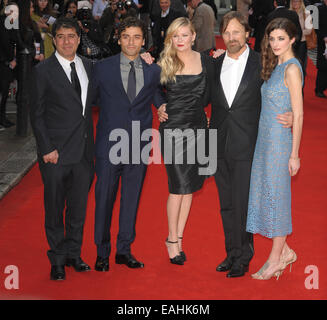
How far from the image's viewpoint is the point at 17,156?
855 cm

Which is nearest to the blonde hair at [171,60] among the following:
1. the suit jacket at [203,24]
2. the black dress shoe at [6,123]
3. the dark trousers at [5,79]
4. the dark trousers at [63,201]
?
the dark trousers at [63,201]

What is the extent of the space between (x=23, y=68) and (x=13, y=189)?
262 cm

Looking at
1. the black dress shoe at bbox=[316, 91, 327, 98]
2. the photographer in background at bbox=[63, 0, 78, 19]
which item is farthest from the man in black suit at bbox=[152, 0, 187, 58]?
the black dress shoe at bbox=[316, 91, 327, 98]

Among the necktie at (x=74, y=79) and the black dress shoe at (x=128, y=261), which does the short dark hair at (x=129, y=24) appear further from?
the black dress shoe at (x=128, y=261)

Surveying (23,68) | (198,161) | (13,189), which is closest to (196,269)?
(198,161)

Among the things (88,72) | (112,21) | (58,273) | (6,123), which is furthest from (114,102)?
(112,21)

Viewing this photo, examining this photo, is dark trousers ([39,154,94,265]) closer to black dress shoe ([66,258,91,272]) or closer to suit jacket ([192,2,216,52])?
black dress shoe ([66,258,91,272])

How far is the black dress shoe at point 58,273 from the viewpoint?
495 cm

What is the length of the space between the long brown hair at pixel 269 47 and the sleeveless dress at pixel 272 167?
40mm

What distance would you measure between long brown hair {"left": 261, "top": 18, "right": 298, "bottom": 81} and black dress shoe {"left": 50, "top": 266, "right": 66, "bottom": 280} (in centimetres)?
195

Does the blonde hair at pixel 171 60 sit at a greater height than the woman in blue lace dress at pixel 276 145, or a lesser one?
greater

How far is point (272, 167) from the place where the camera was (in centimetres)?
482

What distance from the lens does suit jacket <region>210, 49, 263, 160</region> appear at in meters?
4.85

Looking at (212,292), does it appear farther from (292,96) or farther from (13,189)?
(13,189)
